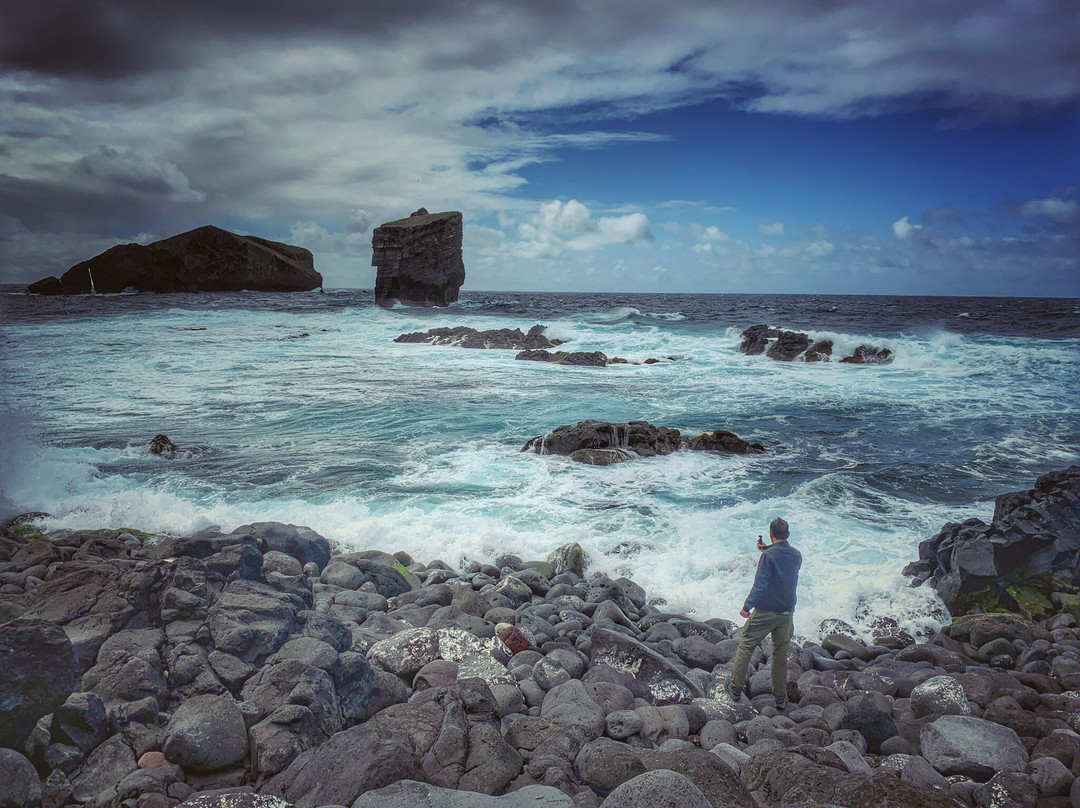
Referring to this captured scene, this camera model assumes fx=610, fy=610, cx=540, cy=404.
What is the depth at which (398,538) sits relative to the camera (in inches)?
315

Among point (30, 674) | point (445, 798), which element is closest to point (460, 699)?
point (445, 798)

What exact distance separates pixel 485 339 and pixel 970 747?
1106 inches

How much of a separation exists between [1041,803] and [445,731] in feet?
11.2

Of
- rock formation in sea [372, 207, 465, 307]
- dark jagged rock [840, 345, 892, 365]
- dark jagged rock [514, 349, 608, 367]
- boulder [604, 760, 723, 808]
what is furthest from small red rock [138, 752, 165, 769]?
rock formation in sea [372, 207, 465, 307]

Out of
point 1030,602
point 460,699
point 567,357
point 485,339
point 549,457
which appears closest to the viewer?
point 460,699

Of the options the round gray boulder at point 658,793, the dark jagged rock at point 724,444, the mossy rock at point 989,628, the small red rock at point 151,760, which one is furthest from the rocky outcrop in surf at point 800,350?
the small red rock at point 151,760

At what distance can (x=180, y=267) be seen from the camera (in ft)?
224

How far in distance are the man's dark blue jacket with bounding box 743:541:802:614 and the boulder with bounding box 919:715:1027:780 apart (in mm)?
1206

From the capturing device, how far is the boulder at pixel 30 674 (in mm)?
2938

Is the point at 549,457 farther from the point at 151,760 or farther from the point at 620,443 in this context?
the point at 151,760

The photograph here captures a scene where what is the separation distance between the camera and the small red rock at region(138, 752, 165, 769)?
3.11 meters

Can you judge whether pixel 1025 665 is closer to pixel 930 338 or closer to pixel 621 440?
pixel 621 440

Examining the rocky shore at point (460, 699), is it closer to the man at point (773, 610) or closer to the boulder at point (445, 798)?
the boulder at point (445, 798)

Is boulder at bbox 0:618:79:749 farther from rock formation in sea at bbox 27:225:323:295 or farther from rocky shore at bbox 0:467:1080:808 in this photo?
rock formation in sea at bbox 27:225:323:295
